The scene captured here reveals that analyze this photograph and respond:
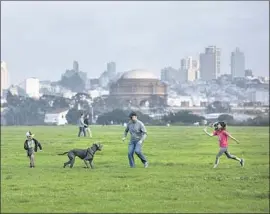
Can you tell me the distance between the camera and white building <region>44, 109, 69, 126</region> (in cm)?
13950

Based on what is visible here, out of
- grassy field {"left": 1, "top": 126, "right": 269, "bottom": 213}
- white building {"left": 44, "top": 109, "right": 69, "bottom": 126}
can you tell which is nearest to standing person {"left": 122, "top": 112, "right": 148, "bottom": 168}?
grassy field {"left": 1, "top": 126, "right": 269, "bottom": 213}

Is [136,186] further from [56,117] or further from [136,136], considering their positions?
[56,117]

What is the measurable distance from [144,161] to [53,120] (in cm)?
12581

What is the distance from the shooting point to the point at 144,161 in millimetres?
22328

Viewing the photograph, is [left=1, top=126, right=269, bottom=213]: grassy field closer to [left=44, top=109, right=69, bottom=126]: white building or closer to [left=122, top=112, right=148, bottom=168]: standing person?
[left=122, top=112, right=148, bottom=168]: standing person

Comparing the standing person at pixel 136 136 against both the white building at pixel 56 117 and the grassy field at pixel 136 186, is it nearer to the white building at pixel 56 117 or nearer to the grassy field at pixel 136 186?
the grassy field at pixel 136 186

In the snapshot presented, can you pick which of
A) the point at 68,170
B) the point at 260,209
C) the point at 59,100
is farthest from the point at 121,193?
the point at 59,100

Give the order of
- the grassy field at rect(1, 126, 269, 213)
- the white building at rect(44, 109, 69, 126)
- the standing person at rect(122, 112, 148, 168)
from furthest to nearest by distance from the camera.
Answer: the white building at rect(44, 109, 69, 126) → the standing person at rect(122, 112, 148, 168) → the grassy field at rect(1, 126, 269, 213)

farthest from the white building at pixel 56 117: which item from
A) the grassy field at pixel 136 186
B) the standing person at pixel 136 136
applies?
the standing person at pixel 136 136

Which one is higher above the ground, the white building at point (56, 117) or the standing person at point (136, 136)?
the white building at point (56, 117)

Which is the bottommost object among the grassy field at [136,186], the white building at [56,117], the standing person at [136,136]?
the grassy field at [136,186]

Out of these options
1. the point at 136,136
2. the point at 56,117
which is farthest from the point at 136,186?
the point at 56,117

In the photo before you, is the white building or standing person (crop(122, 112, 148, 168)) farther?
the white building

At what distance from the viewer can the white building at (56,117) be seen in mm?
139500
